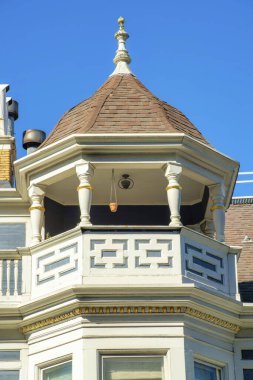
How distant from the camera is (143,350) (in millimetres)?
21203

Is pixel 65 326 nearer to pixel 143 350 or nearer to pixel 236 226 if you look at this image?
pixel 143 350

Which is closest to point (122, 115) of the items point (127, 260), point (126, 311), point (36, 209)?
point (36, 209)

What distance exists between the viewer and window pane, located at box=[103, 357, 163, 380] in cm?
2109

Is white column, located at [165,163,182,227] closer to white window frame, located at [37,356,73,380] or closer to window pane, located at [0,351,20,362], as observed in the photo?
white window frame, located at [37,356,73,380]

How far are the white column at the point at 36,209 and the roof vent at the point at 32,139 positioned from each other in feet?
19.6

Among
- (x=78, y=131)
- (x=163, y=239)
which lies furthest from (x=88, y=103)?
(x=163, y=239)

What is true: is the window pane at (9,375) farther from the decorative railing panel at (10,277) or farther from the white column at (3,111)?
the white column at (3,111)

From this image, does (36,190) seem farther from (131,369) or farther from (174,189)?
(131,369)

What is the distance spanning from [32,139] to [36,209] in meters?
6.36

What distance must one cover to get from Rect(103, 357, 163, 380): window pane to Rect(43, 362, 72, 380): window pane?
0.69m

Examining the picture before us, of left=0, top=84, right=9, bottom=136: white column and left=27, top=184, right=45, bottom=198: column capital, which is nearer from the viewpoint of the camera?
left=27, top=184, right=45, bottom=198: column capital

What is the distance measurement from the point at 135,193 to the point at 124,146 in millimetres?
2378

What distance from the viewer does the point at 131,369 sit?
2114 centimetres

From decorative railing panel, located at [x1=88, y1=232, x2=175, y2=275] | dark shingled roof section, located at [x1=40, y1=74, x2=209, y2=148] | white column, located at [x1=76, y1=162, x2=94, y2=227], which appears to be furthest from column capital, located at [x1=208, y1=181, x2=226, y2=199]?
white column, located at [x1=76, y1=162, x2=94, y2=227]
